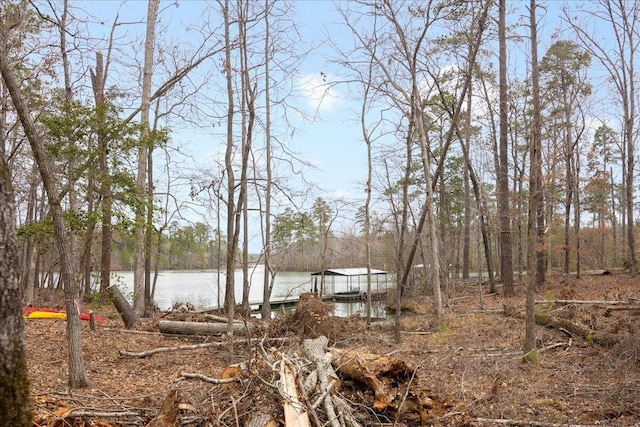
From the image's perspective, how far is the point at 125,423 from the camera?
445 centimetres

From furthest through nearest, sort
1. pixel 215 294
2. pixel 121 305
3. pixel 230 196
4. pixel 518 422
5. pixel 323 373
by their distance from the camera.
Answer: pixel 215 294 < pixel 121 305 < pixel 230 196 < pixel 518 422 < pixel 323 373

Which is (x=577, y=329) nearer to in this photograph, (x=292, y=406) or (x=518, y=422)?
(x=518, y=422)

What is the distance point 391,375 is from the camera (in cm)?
523

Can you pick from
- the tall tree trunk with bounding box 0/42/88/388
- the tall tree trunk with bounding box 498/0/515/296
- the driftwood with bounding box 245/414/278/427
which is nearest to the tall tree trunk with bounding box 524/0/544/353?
the driftwood with bounding box 245/414/278/427

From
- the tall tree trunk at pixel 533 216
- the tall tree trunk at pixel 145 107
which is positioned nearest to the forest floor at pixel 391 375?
the tall tree trunk at pixel 533 216

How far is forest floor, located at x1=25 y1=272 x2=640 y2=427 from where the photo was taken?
4.49m

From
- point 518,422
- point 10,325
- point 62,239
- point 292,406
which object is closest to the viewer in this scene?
point 10,325

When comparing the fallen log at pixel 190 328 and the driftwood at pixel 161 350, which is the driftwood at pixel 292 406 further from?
the fallen log at pixel 190 328

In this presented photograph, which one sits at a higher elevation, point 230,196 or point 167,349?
point 230,196

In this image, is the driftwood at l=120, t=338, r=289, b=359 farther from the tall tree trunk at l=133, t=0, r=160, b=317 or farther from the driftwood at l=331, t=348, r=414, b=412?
the tall tree trunk at l=133, t=0, r=160, b=317

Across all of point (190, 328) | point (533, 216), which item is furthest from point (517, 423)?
point (190, 328)

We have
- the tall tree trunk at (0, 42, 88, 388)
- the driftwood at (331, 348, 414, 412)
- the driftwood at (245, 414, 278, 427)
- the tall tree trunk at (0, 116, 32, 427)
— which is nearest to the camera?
the tall tree trunk at (0, 116, 32, 427)

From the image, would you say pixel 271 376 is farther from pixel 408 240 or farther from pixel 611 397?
pixel 408 240

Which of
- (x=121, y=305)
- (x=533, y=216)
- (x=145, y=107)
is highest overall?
(x=145, y=107)
